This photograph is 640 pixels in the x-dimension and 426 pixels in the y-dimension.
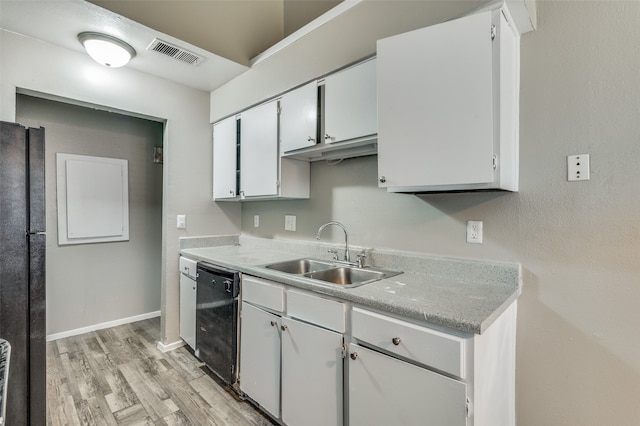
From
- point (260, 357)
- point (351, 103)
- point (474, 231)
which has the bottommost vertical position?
point (260, 357)

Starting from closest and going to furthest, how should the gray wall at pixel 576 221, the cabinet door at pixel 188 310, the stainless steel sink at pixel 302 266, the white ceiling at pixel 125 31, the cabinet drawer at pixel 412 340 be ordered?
the cabinet drawer at pixel 412 340
the gray wall at pixel 576 221
the white ceiling at pixel 125 31
the stainless steel sink at pixel 302 266
the cabinet door at pixel 188 310

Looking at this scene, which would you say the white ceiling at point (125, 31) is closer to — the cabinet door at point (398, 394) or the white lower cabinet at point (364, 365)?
the white lower cabinet at point (364, 365)

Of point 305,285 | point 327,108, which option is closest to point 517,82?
point 327,108

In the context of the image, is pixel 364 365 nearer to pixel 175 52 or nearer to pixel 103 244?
pixel 175 52

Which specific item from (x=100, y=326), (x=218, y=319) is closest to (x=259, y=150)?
(x=218, y=319)

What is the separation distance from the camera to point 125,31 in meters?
2.02

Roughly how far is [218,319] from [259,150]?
1.30m

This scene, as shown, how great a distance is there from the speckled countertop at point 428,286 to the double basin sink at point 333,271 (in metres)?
0.10

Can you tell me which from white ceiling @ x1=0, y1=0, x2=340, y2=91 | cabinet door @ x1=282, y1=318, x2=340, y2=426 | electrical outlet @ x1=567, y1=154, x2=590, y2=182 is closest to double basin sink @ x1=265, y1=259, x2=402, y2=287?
cabinet door @ x1=282, y1=318, x2=340, y2=426

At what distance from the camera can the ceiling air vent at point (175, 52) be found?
2172 mm

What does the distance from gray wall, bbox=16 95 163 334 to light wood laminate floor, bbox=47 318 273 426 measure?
1.27 feet

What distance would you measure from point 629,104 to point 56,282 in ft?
13.9

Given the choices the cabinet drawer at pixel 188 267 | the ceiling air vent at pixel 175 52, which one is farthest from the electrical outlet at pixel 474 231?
the ceiling air vent at pixel 175 52

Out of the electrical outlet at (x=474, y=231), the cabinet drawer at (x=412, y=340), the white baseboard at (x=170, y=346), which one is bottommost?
the white baseboard at (x=170, y=346)
